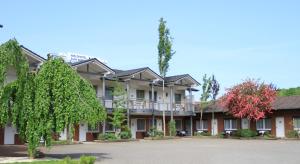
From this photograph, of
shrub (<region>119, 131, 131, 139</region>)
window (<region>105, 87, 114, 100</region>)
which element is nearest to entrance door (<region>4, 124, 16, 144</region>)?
shrub (<region>119, 131, 131, 139</region>)

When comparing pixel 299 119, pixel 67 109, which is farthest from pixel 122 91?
pixel 67 109

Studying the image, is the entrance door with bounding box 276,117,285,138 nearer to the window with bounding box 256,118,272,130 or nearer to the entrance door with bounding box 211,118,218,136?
the window with bounding box 256,118,272,130

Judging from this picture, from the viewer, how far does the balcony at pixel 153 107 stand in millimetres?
35609

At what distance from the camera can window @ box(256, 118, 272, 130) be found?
39.0 m

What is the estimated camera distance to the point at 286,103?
37812mm

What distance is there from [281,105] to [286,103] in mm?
513

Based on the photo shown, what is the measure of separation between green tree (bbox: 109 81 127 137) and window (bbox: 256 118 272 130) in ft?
41.7

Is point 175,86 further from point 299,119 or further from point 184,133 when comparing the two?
point 299,119

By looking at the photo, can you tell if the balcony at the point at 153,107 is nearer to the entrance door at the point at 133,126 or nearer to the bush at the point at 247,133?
the entrance door at the point at 133,126

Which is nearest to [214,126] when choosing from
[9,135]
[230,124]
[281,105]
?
[230,124]

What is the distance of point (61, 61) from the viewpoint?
59.7 feet

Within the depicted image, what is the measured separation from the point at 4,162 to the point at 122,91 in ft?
61.9

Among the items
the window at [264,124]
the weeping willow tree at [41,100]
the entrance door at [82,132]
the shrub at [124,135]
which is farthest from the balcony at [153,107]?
the weeping willow tree at [41,100]

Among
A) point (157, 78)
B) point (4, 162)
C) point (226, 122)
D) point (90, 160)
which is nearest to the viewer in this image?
point (90, 160)
